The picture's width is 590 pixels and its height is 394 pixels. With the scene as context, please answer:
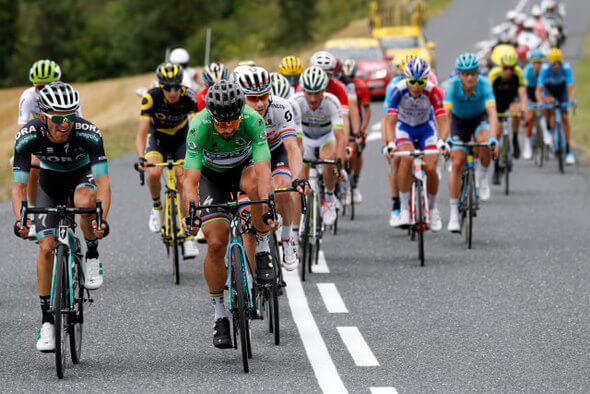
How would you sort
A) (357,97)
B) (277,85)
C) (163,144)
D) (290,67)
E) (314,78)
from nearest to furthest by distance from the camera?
1. (277,85)
2. (314,78)
3. (163,144)
4. (290,67)
5. (357,97)

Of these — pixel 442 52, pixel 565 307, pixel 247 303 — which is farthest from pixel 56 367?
pixel 442 52

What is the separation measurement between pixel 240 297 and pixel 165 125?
184 inches

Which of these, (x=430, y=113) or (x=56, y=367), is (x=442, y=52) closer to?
(x=430, y=113)

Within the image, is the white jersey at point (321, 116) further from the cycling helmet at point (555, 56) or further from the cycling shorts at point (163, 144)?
the cycling helmet at point (555, 56)

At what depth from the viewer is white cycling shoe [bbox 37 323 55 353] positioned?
24.7ft

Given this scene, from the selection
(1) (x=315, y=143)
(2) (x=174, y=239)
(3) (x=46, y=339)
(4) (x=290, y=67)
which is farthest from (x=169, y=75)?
(3) (x=46, y=339)

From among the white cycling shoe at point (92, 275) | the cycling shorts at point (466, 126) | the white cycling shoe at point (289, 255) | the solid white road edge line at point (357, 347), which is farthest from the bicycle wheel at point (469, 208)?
the white cycling shoe at point (92, 275)

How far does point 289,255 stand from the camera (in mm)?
9055

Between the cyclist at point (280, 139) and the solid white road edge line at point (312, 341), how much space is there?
454mm

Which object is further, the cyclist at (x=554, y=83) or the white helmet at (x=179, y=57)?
the cyclist at (x=554, y=83)

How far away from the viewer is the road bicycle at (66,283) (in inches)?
286

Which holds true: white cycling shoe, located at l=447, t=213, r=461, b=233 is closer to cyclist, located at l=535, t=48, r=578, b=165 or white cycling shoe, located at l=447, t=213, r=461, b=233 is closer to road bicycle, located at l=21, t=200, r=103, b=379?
road bicycle, located at l=21, t=200, r=103, b=379

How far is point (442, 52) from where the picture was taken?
159ft

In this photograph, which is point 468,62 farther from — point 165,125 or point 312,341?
point 312,341
